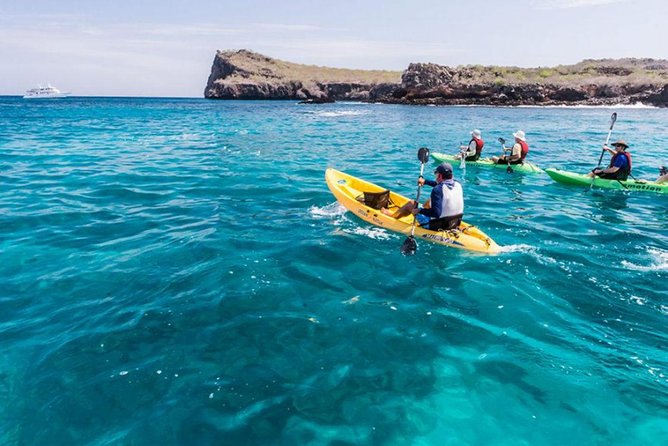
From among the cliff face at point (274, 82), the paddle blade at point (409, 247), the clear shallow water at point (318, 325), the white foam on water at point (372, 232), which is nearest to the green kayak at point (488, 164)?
the clear shallow water at point (318, 325)

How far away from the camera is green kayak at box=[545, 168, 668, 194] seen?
15284mm

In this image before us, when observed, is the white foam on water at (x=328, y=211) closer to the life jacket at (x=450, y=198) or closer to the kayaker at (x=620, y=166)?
the life jacket at (x=450, y=198)

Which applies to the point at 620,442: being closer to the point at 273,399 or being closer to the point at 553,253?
the point at 273,399

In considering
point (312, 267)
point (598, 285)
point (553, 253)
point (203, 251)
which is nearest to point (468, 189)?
point (553, 253)

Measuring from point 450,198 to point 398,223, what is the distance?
5.06 feet

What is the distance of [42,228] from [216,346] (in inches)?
322

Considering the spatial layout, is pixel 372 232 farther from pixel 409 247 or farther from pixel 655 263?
pixel 655 263

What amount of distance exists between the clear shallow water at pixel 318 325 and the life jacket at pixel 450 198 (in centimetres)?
106

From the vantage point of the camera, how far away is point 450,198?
32.0 feet

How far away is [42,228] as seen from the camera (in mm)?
11180

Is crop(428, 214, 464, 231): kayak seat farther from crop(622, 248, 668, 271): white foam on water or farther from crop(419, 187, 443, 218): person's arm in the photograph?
crop(622, 248, 668, 271): white foam on water

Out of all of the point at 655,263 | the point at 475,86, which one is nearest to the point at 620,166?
the point at 655,263

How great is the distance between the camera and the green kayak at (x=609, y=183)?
1528 centimetres

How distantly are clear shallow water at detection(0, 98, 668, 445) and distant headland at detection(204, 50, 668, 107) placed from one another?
84505 millimetres
